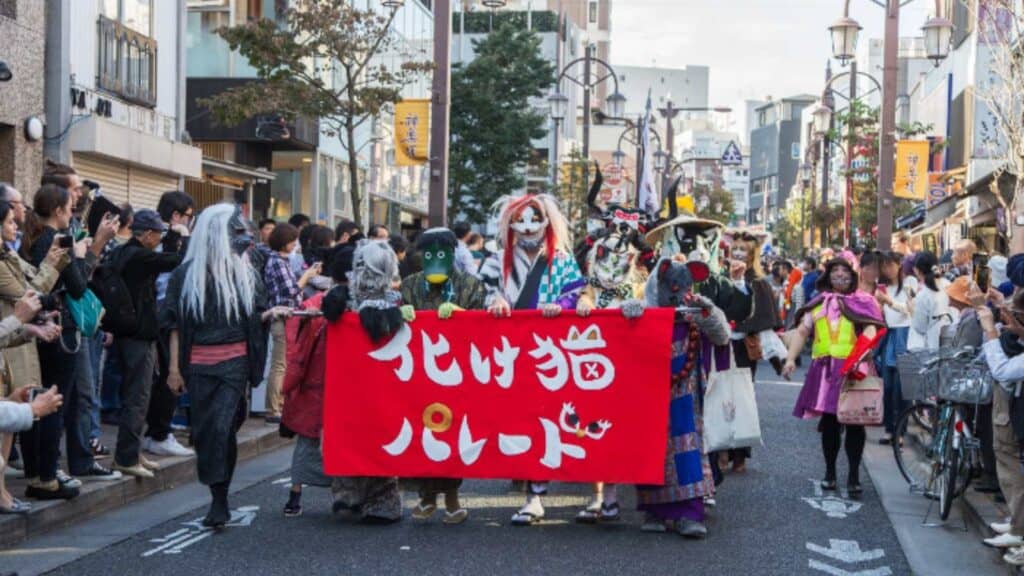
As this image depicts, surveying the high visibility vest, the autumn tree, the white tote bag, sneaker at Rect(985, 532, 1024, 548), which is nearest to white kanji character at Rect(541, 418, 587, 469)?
the white tote bag

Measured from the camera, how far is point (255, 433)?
39.4ft

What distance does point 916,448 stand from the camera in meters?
10.6

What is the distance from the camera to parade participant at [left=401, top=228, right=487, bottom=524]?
8211 millimetres

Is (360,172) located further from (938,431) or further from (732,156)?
(938,431)

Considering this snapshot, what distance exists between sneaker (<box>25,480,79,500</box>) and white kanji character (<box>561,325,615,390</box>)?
10.4 feet

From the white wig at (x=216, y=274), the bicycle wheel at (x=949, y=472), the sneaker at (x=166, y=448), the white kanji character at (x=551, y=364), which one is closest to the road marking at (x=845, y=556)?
Result: the bicycle wheel at (x=949, y=472)

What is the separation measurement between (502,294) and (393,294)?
81cm

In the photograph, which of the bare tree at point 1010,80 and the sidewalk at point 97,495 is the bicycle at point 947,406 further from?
the bare tree at point 1010,80

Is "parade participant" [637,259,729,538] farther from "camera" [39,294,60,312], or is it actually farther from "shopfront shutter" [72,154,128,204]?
"shopfront shutter" [72,154,128,204]

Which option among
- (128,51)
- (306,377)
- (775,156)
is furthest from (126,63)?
(775,156)

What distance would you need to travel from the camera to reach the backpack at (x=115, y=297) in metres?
9.05

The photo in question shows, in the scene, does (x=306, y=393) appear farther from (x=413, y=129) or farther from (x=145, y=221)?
(x=413, y=129)

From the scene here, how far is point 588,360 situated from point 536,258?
936mm

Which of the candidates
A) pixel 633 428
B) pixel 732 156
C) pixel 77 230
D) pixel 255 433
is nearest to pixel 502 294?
pixel 633 428
